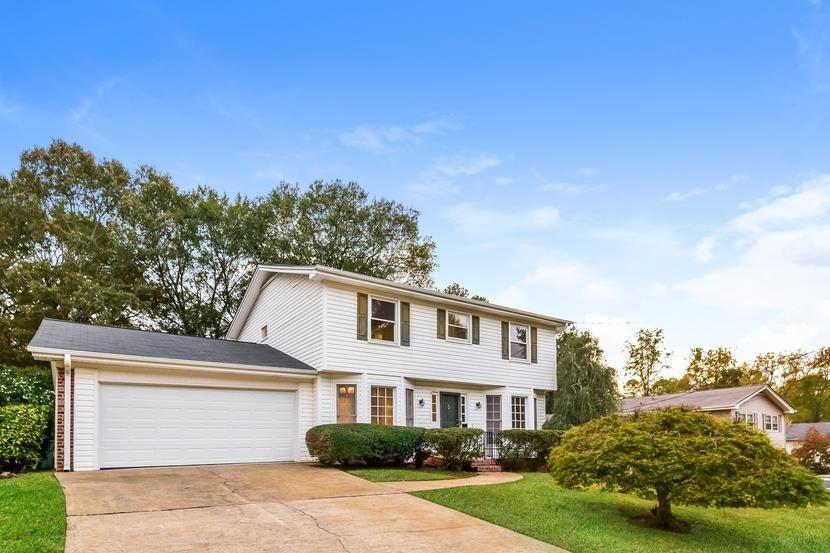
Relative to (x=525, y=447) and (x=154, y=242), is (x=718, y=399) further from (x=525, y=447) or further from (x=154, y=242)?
(x=154, y=242)

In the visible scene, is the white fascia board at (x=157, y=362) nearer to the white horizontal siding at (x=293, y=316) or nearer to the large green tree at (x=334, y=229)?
the white horizontal siding at (x=293, y=316)

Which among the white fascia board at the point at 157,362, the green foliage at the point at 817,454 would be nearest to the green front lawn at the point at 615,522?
the white fascia board at the point at 157,362

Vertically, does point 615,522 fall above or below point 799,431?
above

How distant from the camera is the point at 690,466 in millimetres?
9133

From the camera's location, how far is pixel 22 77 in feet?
59.9

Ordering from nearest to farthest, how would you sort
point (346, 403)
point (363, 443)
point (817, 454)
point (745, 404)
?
point (363, 443) → point (346, 403) → point (745, 404) → point (817, 454)

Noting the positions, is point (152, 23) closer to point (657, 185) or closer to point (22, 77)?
point (22, 77)

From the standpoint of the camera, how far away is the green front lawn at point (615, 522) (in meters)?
8.80

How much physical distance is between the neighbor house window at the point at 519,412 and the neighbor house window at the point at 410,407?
4570 millimetres

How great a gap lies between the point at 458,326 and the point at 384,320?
3.13m

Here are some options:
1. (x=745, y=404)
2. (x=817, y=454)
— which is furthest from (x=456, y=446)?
(x=817, y=454)

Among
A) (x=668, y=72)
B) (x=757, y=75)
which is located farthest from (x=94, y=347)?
(x=757, y=75)

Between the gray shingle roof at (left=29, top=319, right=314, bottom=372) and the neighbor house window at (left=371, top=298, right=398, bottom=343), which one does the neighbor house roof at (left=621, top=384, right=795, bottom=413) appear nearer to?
the neighbor house window at (left=371, top=298, right=398, bottom=343)

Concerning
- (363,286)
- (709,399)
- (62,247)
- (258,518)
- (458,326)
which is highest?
(62,247)
